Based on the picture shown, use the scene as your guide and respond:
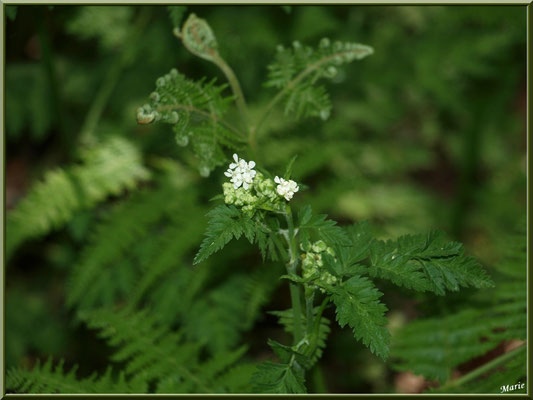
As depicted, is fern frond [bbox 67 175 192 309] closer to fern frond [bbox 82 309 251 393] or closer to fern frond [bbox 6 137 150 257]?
fern frond [bbox 6 137 150 257]

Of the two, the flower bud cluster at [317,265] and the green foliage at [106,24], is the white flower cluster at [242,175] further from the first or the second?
the green foliage at [106,24]

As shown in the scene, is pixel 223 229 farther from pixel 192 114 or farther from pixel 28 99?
pixel 28 99

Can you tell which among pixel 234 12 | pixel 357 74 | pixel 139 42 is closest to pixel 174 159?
pixel 139 42

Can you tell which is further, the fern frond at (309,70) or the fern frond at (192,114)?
the fern frond at (309,70)

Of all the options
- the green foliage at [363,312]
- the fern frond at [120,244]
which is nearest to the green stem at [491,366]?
the green foliage at [363,312]

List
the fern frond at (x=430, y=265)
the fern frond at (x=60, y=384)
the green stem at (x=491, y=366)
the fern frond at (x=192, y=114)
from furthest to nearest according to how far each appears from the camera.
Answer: the green stem at (x=491, y=366)
the fern frond at (x=60, y=384)
the fern frond at (x=192, y=114)
the fern frond at (x=430, y=265)

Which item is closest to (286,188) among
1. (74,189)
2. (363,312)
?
(363,312)
